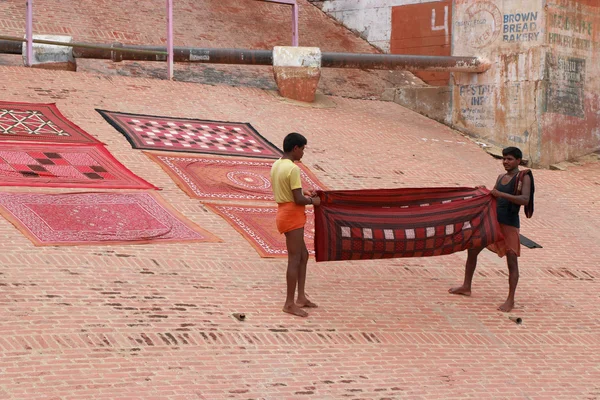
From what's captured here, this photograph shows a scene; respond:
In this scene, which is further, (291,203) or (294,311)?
(294,311)

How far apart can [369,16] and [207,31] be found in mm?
3518

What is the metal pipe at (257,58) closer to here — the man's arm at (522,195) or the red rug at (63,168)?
the red rug at (63,168)

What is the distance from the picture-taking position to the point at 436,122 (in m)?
18.1

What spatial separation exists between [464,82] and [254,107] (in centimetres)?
424

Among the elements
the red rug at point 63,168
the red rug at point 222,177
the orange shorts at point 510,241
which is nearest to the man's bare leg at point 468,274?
the orange shorts at point 510,241

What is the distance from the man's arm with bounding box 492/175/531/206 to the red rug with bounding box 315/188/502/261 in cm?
23

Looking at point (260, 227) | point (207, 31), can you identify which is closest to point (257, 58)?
point (207, 31)

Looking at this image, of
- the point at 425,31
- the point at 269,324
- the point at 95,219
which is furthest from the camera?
the point at 425,31

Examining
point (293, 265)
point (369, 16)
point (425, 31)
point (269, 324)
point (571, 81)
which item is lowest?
point (269, 324)

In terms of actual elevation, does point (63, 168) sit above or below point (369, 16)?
below

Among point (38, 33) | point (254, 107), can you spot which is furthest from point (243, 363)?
point (38, 33)

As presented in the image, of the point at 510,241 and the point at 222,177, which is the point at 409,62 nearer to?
the point at 222,177

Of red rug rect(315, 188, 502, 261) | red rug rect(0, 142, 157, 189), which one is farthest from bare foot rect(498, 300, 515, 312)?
red rug rect(0, 142, 157, 189)

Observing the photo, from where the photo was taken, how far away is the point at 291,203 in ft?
27.3
